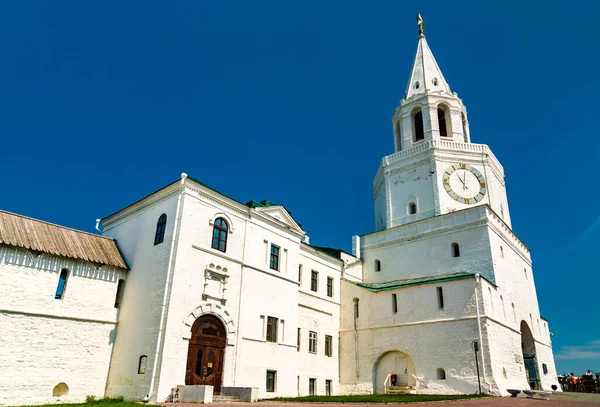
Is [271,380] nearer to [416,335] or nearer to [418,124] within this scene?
[416,335]

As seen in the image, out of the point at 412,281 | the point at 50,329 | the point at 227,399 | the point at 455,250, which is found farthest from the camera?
the point at 412,281

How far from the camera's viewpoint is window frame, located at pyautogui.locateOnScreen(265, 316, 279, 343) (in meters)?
26.2

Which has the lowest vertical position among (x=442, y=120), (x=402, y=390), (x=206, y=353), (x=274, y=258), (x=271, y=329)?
(x=402, y=390)

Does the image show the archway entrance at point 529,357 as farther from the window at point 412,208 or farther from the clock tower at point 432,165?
the window at point 412,208

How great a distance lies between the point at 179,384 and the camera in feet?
67.5

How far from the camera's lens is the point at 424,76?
4050 cm

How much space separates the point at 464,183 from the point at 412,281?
883 cm

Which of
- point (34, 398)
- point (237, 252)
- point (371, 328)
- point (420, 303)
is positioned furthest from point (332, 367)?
point (34, 398)

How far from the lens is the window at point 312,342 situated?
30375 millimetres

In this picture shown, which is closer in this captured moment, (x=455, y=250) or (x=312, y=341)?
(x=312, y=341)

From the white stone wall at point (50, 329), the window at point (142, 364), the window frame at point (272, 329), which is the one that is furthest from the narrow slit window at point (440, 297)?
the white stone wall at point (50, 329)

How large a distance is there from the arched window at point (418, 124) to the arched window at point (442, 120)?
1.72 m

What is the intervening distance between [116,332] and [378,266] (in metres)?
20.3

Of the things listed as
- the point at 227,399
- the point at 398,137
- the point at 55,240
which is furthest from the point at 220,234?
the point at 398,137
